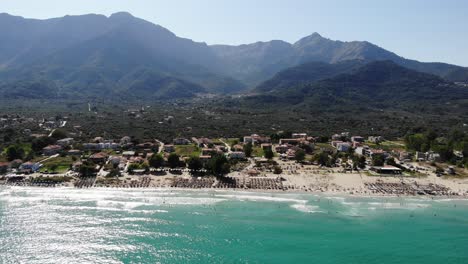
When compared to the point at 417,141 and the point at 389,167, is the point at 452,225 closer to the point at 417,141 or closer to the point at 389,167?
the point at 389,167

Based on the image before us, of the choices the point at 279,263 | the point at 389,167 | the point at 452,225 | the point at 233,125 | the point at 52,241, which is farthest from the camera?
the point at 233,125

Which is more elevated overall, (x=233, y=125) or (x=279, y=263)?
(x=233, y=125)

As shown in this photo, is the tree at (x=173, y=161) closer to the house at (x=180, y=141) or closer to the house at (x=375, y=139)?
the house at (x=180, y=141)

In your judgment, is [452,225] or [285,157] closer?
[452,225]

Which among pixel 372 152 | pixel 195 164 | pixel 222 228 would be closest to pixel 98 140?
pixel 195 164

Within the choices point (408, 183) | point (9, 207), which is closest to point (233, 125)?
point (408, 183)

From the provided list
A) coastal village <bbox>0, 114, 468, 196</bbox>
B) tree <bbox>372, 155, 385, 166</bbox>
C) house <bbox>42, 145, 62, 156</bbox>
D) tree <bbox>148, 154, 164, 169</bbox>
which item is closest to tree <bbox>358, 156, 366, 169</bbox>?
coastal village <bbox>0, 114, 468, 196</bbox>

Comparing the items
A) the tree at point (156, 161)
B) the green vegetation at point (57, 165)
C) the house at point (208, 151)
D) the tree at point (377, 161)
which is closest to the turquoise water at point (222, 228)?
the green vegetation at point (57, 165)

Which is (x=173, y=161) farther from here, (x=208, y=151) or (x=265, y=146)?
(x=265, y=146)

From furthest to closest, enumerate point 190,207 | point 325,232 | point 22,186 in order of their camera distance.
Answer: point 22,186
point 190,207
point 325,232
